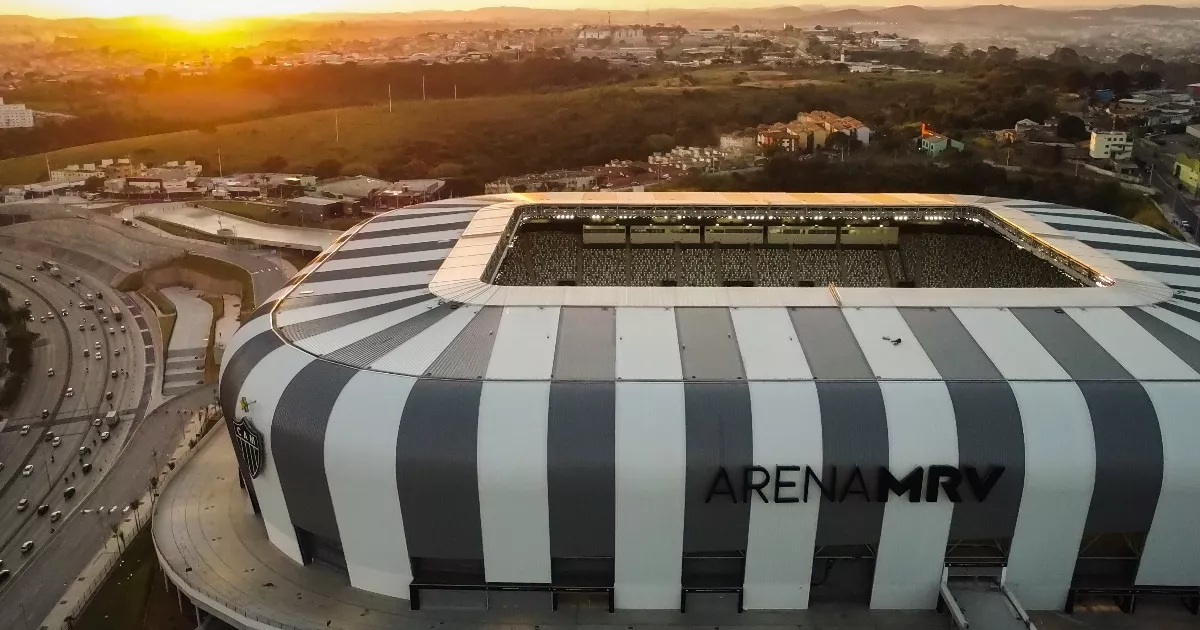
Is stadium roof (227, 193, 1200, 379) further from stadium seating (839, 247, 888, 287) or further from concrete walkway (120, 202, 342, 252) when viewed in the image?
concrete walkway (120, 202, 342, 252)

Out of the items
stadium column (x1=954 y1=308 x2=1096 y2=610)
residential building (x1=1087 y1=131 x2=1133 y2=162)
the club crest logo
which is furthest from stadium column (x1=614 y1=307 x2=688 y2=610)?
residential building (x1=1087 y1=131 x2=1133 y2=162)

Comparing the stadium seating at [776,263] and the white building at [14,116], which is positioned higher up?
the white building at [14,116]

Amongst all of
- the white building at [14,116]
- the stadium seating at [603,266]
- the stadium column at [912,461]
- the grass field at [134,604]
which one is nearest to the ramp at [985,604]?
the stadium column at [912,461]

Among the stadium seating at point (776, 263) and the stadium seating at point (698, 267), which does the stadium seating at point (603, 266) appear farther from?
the stadium seating at point (698, 267)

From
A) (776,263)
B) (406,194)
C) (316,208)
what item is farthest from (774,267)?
(316,208)

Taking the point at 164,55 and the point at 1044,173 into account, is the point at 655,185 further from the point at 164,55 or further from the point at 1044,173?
the point at 164,55

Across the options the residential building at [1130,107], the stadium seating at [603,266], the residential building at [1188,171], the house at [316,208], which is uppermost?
the residential building at [1130,107]
